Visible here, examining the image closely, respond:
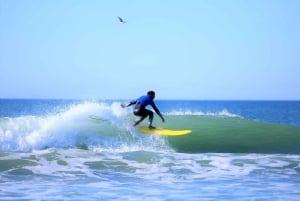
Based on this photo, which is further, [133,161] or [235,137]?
[235,137]

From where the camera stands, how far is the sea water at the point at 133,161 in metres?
10.3

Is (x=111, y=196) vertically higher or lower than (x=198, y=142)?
lower

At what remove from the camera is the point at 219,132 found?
75.5 feet

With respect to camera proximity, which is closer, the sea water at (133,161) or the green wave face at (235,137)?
the sea water at (133,161)

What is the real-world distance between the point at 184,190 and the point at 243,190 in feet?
4.04

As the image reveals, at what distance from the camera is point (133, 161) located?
14570 mm

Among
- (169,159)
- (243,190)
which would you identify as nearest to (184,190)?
(243,190)

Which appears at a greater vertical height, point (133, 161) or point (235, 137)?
Answer: point (235, 137)

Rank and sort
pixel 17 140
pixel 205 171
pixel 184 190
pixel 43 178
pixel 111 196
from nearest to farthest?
pixel 111 196 < pixel 184 190 < pixel 43 178 < pixel 205 171 < pixel 17 140

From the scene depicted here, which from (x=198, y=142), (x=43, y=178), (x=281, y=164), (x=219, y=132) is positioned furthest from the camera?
(x=219, y=132)

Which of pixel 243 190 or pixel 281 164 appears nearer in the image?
pixel 243 190

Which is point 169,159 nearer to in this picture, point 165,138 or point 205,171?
point 205,171

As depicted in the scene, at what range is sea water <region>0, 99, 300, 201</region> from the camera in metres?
10.3

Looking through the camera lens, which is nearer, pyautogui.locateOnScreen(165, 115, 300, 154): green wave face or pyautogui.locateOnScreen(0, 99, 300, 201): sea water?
pyautogui.locateOnScreen(0, 99, 300, 201): sea water
